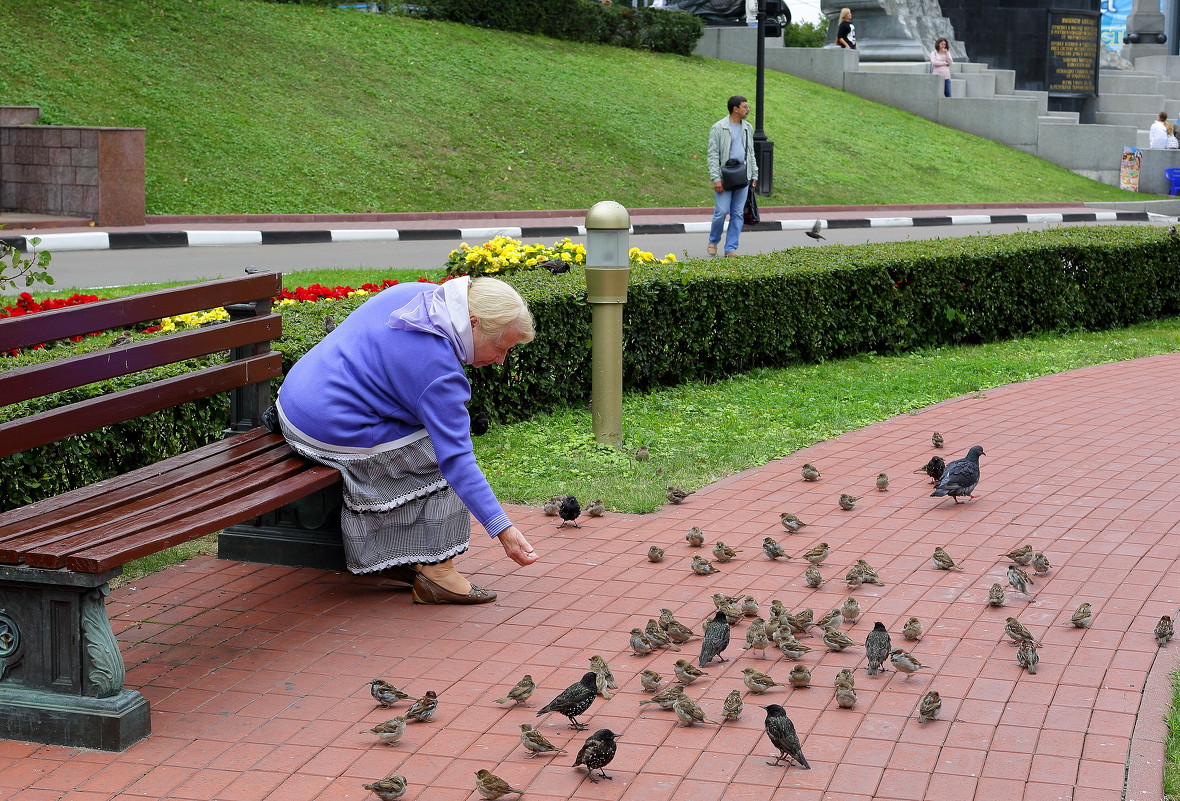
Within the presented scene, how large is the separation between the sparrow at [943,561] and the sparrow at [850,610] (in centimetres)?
77

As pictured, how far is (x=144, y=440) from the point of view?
604 cm

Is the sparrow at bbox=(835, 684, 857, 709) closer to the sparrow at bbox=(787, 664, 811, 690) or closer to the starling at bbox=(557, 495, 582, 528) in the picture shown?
the sparrow at bbox=(787, 664, 811, 690)

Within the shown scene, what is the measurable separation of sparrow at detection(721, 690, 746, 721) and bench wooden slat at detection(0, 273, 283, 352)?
265 cm

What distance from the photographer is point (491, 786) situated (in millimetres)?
3787

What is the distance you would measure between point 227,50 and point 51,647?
1991 cm

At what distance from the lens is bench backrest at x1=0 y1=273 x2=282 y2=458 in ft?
14.7

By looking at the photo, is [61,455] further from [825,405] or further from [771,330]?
[771,330]

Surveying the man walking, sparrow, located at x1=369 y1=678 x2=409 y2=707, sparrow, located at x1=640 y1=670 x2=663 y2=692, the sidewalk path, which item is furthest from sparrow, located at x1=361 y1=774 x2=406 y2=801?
the man walking

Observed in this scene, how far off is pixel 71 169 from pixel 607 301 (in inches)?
474

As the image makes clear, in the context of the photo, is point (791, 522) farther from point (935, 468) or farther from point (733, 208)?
point (733, 208)

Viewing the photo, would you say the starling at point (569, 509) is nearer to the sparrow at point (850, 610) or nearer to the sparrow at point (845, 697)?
the sparrow at point (850, 610)

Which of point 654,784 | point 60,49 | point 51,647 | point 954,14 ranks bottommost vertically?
point 654,784

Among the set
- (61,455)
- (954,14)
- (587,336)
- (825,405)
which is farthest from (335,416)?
(954,14)

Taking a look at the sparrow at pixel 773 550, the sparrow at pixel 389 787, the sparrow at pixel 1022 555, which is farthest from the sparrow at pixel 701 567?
the sparrow at pixel 389 787
